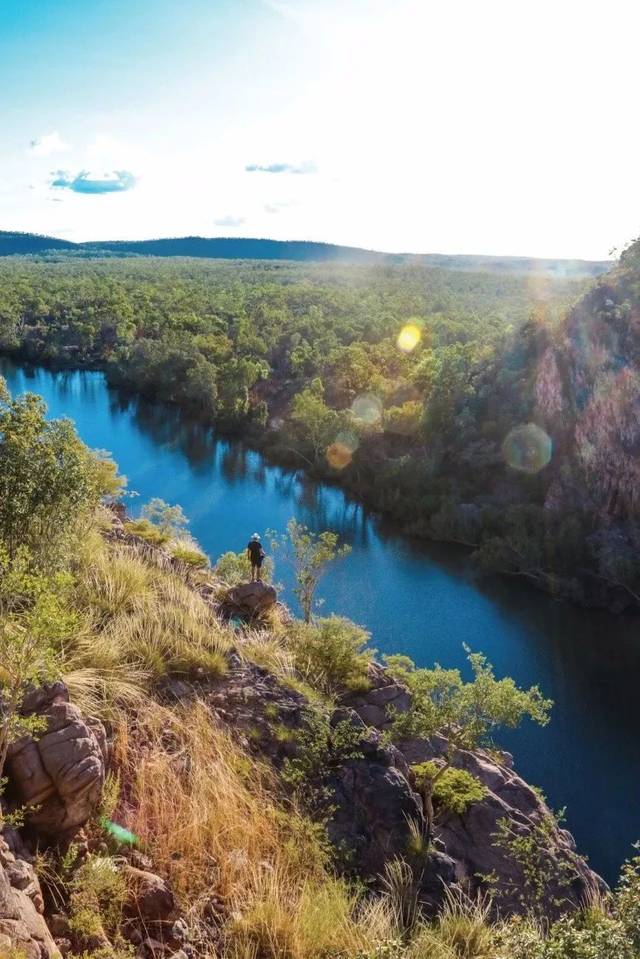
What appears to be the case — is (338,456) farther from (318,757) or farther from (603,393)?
(318,757)

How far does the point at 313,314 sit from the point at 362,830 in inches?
2689

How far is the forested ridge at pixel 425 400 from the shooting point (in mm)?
33750

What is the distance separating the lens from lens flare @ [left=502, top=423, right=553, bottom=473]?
37688 millimetres

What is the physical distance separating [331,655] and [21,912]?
6339 millimetres

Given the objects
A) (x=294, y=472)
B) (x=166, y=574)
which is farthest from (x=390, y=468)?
(x=166, y=574)

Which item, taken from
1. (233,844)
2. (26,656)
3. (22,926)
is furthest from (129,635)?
(22,926)

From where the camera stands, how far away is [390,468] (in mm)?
39844

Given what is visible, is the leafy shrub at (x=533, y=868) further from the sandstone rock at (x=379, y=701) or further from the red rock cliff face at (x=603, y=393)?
the red rock cliff face at (x=603, y=393)

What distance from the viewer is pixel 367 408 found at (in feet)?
148

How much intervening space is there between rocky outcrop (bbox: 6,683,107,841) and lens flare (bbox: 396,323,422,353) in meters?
52.1

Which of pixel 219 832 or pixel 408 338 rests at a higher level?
pixel 408 338

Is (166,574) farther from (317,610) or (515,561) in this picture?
(515,561)

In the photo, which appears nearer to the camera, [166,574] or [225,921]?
[225,921]

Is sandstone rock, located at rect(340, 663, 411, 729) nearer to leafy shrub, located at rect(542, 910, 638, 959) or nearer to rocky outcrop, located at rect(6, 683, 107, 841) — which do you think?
rocky outcrop, located at rect(6, 683, 107, 841)
